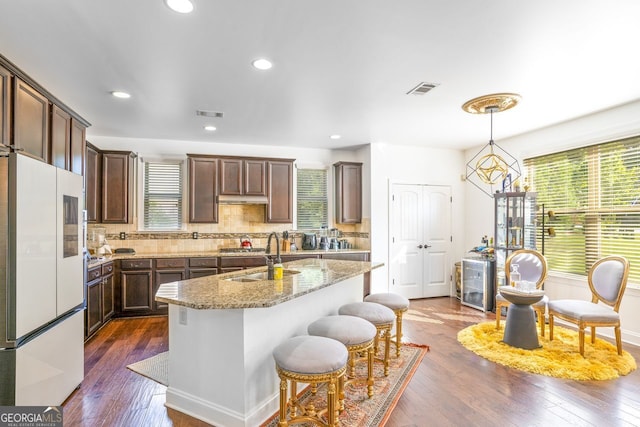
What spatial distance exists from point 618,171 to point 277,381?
4425 mm

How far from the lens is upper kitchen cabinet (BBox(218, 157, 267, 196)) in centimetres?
539

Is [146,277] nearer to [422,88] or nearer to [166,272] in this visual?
[166,272]

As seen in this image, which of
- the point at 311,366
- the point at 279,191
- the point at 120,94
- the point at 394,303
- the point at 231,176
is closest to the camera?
the point at 311,366

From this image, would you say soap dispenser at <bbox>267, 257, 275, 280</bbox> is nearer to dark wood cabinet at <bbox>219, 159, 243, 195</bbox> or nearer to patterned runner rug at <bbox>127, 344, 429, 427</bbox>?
patterned runner rug at <bbox>127, 344, 429, 427</bbox>

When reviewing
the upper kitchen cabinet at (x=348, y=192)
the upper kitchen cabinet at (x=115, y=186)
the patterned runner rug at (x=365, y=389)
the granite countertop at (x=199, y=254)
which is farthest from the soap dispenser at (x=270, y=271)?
the upper kitchen cabinet at (x=115, y=186)

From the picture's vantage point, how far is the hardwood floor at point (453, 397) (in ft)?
7.70

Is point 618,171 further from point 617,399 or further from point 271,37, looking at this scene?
point 271,37

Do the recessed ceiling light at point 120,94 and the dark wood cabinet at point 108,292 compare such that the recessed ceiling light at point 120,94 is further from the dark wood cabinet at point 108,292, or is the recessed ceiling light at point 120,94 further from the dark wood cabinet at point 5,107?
the dark wood cabinet at point 108,292

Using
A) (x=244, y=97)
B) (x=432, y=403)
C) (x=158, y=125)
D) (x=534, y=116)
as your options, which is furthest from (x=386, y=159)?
(x=432, y=403)

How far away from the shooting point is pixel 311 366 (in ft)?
6.28

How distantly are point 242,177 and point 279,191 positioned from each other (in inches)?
24.9

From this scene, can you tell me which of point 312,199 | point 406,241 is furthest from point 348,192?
point 406,241

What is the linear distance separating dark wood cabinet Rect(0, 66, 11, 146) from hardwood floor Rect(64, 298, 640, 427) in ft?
Answer: 6.67

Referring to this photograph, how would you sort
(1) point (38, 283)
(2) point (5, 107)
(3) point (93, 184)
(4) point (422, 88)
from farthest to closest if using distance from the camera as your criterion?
(3) point (93, 184)
(4) point (422, 88)
(2) point (5, 107)
(1) point (38, 283)
